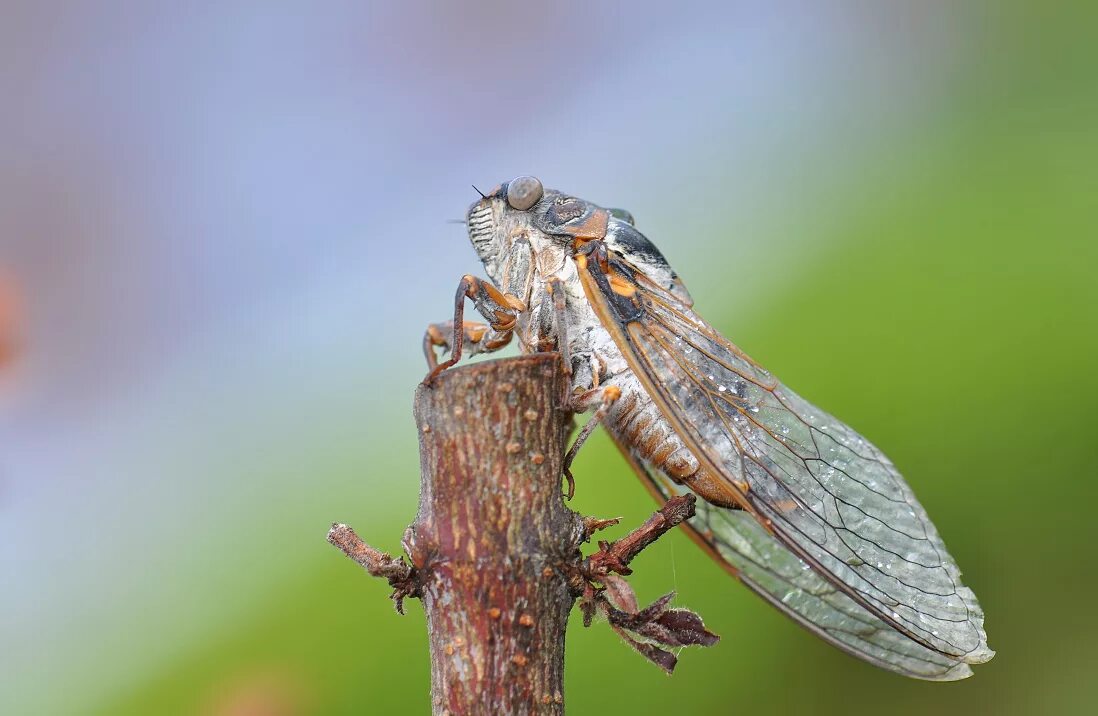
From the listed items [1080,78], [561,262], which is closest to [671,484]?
[561,262]

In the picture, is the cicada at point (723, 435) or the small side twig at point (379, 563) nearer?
the small side twig at point (379, 563)

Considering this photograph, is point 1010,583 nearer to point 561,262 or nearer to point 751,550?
point 751,550

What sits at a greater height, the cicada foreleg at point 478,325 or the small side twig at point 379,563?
the cicada foreleg at point 478,325

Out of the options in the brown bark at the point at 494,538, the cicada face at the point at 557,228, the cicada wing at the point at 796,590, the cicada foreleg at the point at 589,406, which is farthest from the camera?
the cicada face at the point at 557,228

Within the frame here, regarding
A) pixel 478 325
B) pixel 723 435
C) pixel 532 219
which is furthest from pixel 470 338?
pixel 723 435

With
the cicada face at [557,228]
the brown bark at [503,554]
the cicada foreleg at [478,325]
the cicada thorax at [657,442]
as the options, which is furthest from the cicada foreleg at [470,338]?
the brown bark at [503,554]

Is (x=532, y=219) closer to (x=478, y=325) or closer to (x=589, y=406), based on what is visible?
(x=478, y=325)

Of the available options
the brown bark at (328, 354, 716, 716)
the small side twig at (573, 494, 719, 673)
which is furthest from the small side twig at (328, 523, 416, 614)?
the small side twig at (573, 494, 719, 673)

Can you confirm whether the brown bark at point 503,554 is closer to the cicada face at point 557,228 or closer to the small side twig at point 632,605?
the small side twig at point 632,605

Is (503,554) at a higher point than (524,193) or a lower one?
lower

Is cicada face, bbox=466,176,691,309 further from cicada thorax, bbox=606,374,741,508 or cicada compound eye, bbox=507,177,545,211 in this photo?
cicada thorax, bbox=606,374,741,508
